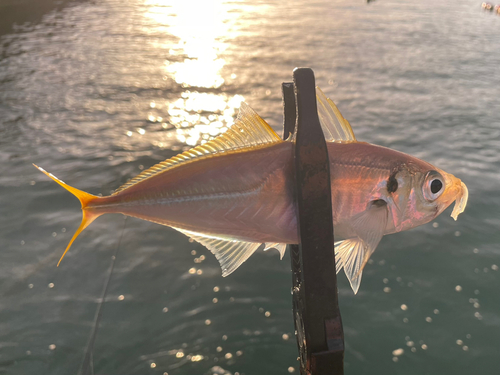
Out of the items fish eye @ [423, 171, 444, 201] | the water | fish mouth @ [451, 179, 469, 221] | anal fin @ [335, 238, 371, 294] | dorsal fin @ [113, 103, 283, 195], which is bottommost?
the water

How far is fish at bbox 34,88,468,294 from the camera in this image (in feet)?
6.06

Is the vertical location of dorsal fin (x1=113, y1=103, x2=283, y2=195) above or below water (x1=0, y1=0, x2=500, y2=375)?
above

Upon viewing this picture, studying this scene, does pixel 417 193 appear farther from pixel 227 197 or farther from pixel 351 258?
pixel 227 197

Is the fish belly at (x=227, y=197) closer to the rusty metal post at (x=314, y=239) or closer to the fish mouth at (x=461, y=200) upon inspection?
the rusty metal post at (x=314, y=239)

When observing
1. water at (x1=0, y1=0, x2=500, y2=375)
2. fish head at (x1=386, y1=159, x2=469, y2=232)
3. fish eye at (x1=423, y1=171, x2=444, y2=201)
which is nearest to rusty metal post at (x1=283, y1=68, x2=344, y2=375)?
fish head at (x1=386, y1=159, x2=469, y2=232)

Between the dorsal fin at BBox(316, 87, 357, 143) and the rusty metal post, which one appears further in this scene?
the dorsal fin at BBox(316, 87, 357, 143)

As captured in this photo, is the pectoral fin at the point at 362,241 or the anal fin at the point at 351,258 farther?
the anal fin at the point at 351,258

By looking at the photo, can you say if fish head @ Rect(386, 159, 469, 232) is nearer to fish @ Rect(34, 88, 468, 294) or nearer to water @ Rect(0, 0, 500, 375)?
fish @ Rect(34, 88, 468, 294)

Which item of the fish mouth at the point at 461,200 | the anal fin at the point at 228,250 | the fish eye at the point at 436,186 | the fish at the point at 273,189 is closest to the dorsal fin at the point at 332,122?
the fish at the point at 273,189

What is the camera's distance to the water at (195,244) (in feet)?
19.3

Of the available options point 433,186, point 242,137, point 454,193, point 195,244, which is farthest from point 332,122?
point 195,244

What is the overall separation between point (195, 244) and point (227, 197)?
6.44 meters

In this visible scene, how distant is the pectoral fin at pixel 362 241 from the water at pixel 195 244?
4.04m

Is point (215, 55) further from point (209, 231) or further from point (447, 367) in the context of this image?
point (209, 231)
